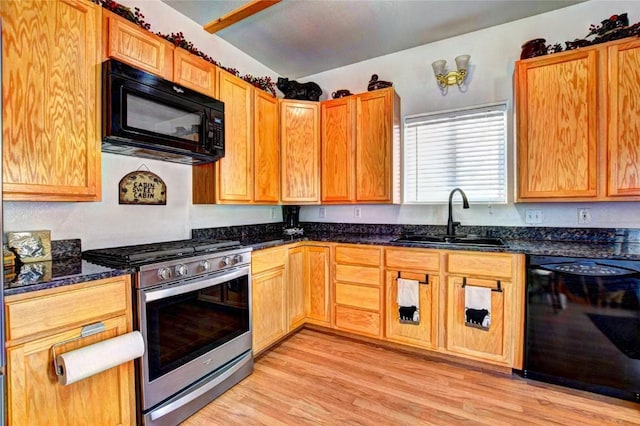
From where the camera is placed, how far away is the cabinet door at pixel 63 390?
123cm

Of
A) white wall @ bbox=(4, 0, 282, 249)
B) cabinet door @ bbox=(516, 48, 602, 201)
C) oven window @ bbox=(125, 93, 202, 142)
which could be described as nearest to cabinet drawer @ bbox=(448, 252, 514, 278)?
cabinet door @ bbox=(516, 48, 602, 201)

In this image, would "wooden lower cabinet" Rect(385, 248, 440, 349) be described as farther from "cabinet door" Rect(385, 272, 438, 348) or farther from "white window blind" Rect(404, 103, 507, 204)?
Result: "white window blind" Rect(404, 103, 507, 204)

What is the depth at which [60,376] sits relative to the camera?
129 cm

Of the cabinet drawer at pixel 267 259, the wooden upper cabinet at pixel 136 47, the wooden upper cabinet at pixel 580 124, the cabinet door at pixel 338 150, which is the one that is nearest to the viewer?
the wooden upper cabinet at pixel 136 47

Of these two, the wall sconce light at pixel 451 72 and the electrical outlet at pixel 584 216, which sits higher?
the wall sconce light at pixel 451 72

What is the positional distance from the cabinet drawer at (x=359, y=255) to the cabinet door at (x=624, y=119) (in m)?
1.71

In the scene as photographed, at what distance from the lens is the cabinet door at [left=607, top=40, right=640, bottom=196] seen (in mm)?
2062

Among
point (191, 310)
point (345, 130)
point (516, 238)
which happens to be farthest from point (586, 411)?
point (345, 130)

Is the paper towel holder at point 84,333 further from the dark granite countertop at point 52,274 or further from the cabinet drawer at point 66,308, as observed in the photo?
the dark granite countertop at point 52,274

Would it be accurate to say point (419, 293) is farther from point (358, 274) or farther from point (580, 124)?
point (580, 124)

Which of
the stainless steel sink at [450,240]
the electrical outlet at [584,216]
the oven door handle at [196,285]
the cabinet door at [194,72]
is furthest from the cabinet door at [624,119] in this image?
the cabinet door at [194,72]

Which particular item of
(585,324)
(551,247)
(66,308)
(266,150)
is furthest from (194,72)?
(585,324)

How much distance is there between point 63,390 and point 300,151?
245 cm

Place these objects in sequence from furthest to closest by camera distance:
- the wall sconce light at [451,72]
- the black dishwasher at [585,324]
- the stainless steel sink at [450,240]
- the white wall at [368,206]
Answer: the wall sconce light at [451,72]
the stainless steel sink at [450,240]
the white wall at [368,206]
the black dishwasher at [585,324]
